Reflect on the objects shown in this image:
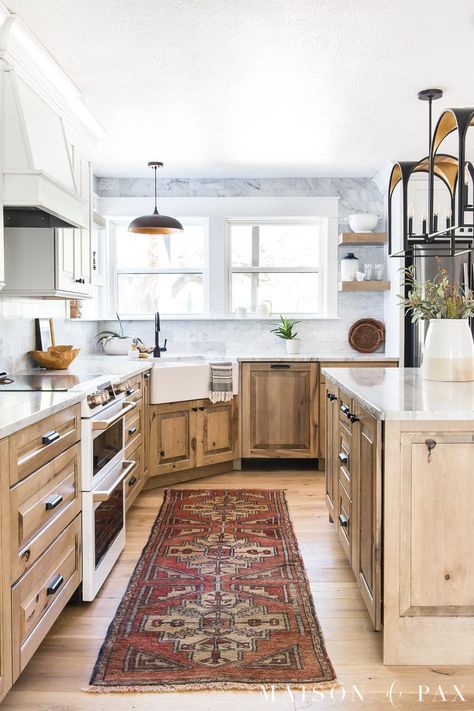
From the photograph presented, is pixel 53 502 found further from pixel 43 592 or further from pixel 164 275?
pixel 164 275

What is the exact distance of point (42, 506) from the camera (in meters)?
2.14

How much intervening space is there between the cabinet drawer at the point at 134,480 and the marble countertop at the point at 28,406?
1.22 m

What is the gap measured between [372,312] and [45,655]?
13.9 ft

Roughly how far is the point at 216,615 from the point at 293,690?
0.60m

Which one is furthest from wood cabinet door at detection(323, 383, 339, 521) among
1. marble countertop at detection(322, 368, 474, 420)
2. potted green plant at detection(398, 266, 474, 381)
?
potted green plant at detection(398, 266, 474, 381)

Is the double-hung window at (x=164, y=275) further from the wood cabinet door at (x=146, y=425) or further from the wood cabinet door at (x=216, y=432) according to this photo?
the wood cabinet door at (x=146, y=425)

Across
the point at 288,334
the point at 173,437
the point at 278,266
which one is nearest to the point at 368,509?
the point at 173,437

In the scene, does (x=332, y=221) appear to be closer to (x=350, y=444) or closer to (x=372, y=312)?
(x=372, y=312)

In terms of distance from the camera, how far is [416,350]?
529cm

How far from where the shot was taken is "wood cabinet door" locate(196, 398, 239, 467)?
487 cm

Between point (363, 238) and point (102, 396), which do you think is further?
point (363, 238)

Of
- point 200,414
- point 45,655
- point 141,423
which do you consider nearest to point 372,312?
point 200,414

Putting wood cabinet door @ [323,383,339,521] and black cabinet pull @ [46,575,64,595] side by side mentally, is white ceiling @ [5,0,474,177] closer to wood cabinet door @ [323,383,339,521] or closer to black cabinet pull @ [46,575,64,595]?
wood cabinet door @ [323,383,339,521]

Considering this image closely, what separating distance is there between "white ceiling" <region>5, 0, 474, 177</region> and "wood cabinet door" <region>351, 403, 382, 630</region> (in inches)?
67.2
